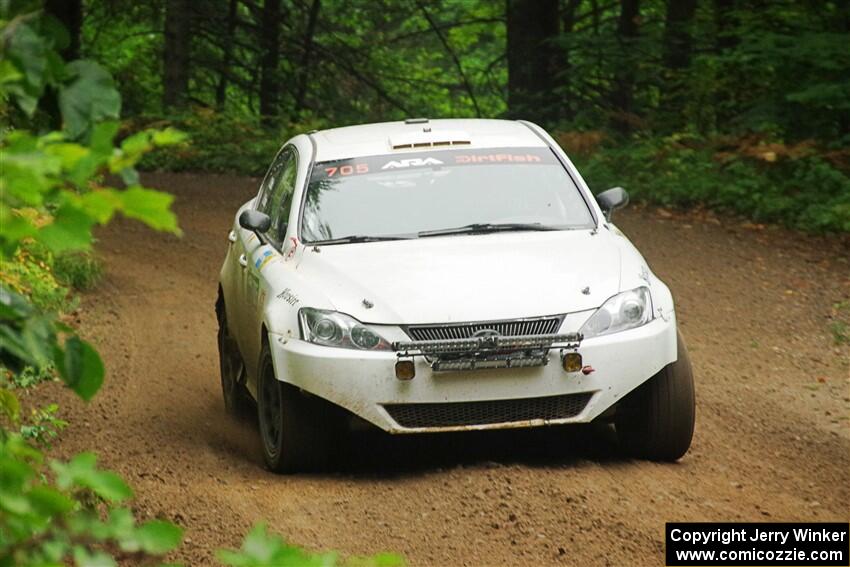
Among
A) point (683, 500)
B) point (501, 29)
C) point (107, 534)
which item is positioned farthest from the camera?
point (501, 29)

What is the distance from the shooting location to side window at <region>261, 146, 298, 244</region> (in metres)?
8.55

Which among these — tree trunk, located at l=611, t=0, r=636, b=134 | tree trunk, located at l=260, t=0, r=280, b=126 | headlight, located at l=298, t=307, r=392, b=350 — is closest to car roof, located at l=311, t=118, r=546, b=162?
headlight, located at l=298, t=307, r=392, b=350

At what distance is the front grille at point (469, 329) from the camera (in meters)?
6.89

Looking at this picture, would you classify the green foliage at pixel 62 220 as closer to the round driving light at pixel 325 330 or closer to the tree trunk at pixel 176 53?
Result: the round driving light at pixel 325 330

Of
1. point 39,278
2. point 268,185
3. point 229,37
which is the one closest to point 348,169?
point 268,185

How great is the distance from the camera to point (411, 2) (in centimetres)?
3256

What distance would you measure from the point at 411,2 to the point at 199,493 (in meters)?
26.8

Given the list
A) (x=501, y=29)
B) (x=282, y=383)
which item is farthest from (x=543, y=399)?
(x=501, y=29)

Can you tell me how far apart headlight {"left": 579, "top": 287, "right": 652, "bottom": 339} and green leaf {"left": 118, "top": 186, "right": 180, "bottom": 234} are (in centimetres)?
490

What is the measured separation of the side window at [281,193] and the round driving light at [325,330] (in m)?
1.39

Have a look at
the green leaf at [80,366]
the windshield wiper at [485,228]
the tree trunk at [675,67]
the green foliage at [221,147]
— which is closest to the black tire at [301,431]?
the windshield wiper at [485,228]

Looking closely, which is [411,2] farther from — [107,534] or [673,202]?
[107,534]

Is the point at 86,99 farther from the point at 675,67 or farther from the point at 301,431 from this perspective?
the point at 675,67

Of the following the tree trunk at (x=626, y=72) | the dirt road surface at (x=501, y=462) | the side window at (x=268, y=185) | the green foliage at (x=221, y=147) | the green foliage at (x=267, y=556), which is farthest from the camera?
the green foliage at (x=221, y=147)
